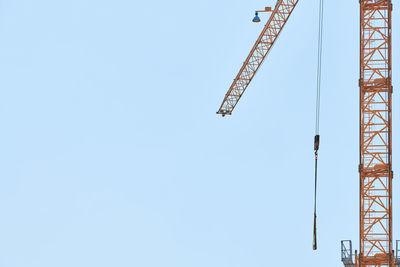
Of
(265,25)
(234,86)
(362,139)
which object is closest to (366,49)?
(362,139)

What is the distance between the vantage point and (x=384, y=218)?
91.5 metres

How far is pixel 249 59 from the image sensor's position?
141 metres

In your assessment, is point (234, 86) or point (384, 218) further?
point (234, 86)

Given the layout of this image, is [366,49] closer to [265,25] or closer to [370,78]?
[370,78]

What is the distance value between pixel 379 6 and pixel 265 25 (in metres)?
39.3

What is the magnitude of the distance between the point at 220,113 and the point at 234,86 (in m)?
8.35

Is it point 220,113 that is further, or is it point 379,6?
point 220,113

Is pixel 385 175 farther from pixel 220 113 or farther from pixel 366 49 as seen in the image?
pixel 220 113

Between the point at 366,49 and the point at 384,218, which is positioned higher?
the point at 366,49

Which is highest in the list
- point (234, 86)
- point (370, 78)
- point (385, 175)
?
point (234, 86)

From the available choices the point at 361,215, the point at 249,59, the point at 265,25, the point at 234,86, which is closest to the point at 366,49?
the point at 361,215
